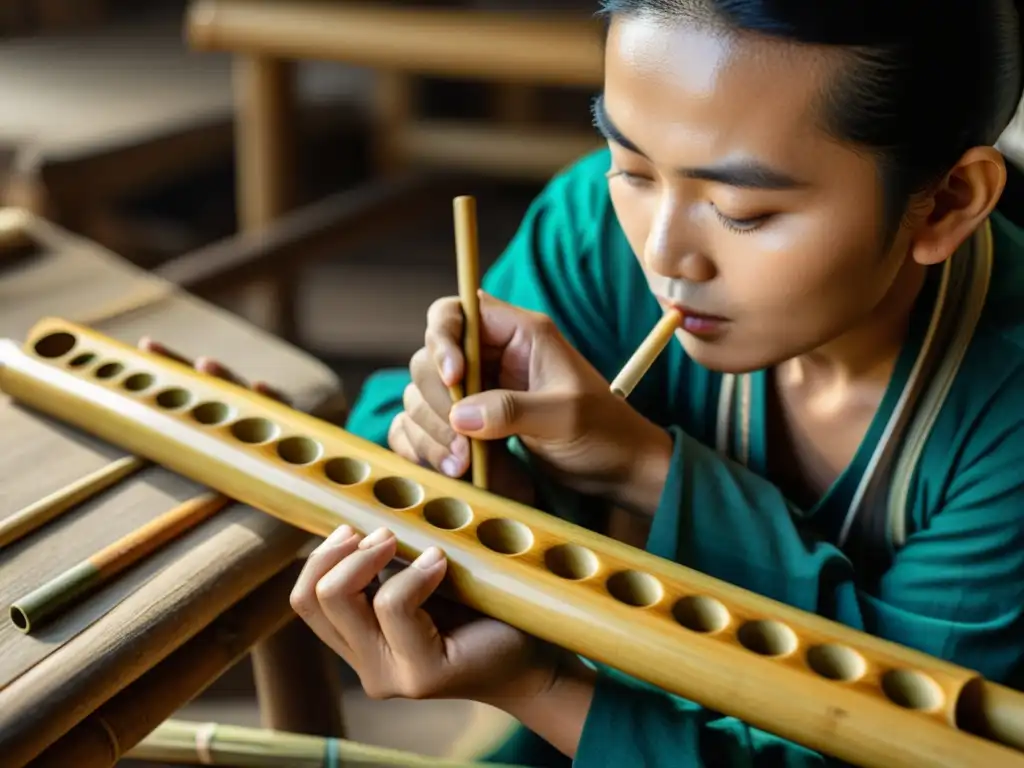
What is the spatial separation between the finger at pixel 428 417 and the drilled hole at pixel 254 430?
0.08 meters

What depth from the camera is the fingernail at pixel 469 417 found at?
0.57m

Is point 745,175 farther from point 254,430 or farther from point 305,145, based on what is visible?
point 305,145

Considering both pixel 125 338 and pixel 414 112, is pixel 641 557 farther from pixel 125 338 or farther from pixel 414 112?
pixel 414 112

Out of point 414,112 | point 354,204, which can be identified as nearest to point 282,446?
point 354,204

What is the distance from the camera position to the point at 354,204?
5.57 feet

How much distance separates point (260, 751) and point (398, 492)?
0.86 ft

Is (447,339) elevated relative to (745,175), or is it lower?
lower

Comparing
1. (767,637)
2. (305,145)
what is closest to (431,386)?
(767,637)

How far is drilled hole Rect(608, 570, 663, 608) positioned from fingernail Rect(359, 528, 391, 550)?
11 centimetres

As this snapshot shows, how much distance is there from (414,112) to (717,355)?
142 centimetres

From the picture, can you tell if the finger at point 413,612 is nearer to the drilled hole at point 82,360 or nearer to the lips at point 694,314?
the lips at point 694,314

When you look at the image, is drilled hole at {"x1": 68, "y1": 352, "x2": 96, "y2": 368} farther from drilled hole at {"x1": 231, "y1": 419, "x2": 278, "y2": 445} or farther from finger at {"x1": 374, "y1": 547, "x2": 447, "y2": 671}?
finger at {"x1": 374, "y1": 547, "x2": 447, "y2": 671}

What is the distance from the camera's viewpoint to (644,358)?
0.56 meters

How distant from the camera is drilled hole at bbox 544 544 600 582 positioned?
21.0 inches
